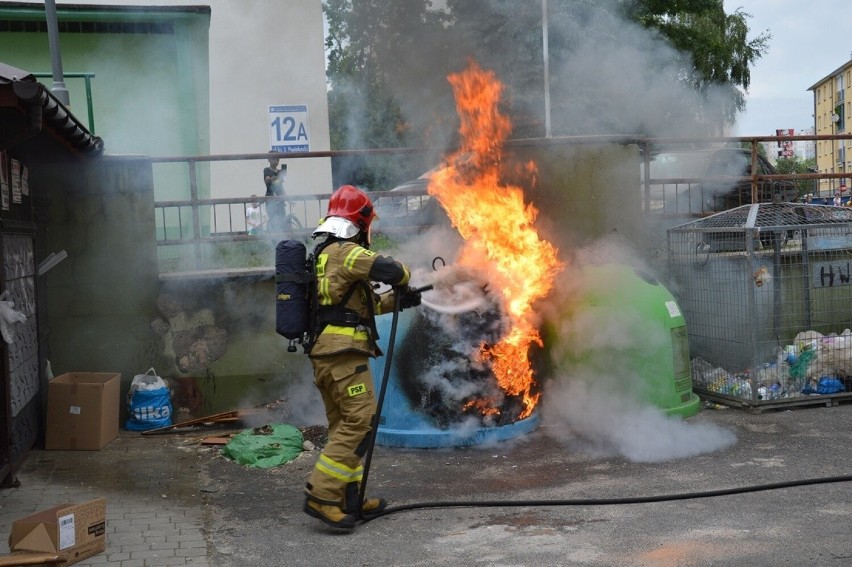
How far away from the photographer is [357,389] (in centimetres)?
531

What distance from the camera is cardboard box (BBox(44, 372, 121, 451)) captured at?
278 inches

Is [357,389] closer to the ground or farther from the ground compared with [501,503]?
farther from the ground

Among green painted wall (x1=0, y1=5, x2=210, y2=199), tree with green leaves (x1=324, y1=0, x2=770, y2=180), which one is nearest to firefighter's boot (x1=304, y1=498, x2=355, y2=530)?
tree with green leaves (x1=324, y1=0, x2=770, y2=180)

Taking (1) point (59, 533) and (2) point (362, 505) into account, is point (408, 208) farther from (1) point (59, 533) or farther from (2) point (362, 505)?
(1) point (59, 533)

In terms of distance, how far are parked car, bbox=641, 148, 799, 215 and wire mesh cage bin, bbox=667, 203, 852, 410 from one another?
115 centimetres

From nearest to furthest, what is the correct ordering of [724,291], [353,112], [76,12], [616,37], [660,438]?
[660,438] → [724,291] → [353,112] → [616,37] → [76,12]

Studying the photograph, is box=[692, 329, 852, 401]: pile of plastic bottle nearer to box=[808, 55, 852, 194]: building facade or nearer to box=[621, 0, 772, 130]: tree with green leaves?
box=[621, 0, 772, 130]: tree with green leaves

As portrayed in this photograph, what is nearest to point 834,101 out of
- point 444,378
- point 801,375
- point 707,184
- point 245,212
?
point 707,184

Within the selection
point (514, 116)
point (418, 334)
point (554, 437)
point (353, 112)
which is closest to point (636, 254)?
point (514, 116)

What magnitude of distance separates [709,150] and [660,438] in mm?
6478

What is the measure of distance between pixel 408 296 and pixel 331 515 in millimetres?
1445

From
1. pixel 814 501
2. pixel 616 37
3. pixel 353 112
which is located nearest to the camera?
pixel 814 501

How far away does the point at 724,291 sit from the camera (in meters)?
8.27

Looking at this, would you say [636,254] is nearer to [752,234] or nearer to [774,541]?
[752,234]
